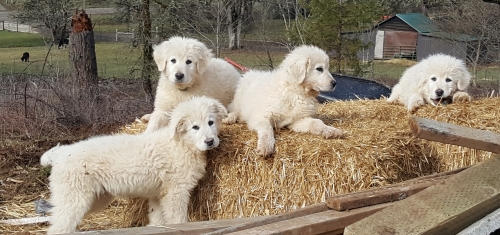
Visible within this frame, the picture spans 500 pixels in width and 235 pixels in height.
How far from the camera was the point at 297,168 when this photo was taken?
5.19 m

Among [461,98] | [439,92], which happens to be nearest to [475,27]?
[461,98]

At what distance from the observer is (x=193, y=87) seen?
654 cm

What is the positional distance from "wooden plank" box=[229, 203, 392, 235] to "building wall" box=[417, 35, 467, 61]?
804 inches

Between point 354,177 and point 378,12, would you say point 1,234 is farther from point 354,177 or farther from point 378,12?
point 378,12

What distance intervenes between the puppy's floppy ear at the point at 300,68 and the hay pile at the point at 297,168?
1.84 feet

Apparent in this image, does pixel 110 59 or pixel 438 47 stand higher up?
pixel 438 47

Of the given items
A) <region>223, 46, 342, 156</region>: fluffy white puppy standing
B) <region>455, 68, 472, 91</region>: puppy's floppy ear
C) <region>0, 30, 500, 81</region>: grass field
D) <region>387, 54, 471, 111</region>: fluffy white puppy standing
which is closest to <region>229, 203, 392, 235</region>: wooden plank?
<region>223, 46, 342, 156</region>: fluffy white puppy standing

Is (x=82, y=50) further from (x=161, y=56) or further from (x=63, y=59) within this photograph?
(x=63, y=59)

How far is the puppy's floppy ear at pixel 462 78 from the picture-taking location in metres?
6.97

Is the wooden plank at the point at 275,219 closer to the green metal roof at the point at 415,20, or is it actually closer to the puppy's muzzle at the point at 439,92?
the puppy's muzzle at the point at 439,92

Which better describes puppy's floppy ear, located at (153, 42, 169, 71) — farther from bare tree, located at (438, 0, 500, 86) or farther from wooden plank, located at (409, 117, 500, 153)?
bare tree, located at (438, 0, 500, 86)

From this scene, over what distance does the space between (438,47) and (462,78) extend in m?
27.1

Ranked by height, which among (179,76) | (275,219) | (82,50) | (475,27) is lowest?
(275,219)

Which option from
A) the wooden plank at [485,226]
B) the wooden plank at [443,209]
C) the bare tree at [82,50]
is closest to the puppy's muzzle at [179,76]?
the wooden plank at [443,209]
